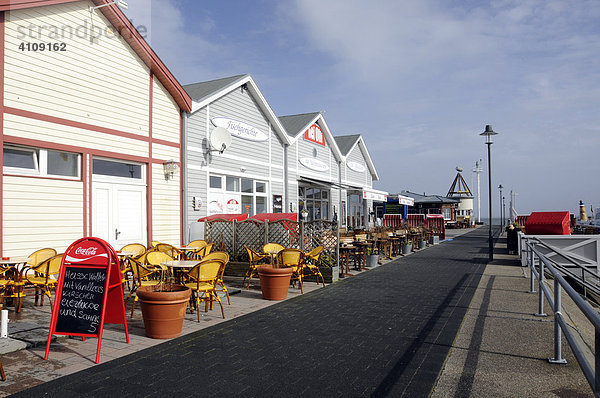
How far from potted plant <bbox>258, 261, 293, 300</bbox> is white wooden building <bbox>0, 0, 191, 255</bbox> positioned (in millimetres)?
4409

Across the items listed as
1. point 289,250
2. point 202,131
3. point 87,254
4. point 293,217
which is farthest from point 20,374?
point 202,131

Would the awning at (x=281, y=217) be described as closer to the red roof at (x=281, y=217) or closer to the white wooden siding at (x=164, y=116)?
the red roof at (x=281, y=217)

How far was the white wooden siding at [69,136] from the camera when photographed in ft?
26.6

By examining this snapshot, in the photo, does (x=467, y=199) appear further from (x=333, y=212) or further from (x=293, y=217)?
(x=293, y=217)

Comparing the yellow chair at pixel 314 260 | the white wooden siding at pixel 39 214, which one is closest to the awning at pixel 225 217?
the yellow chair at pixel 314 260

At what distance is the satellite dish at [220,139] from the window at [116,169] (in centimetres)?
257

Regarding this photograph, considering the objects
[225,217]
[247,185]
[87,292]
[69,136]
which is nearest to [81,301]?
[87,292]

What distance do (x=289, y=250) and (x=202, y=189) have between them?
17.1ft

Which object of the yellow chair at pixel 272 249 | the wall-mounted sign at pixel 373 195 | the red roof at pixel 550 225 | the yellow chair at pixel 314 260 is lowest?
the yellow chair at pixel 314 260

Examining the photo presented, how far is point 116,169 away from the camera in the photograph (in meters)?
10.3

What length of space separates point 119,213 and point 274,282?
482 centimetres

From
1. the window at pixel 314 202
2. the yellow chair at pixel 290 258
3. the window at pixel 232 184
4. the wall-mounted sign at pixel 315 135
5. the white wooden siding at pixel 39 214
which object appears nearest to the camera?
the white wooden siding at pixel 39 214

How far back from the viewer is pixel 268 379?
13.2 feet

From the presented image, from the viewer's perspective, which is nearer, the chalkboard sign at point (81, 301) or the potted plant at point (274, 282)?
the chalkboard sign at point (81, 301)
